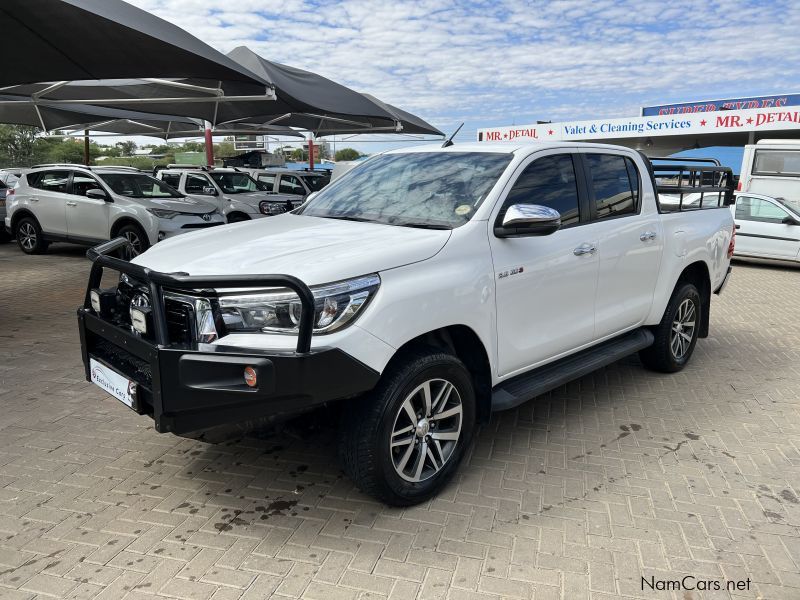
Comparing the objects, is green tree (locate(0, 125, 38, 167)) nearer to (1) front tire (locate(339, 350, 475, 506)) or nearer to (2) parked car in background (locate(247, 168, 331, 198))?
(2) parked car in background (locate(247, 168, 331, 198))

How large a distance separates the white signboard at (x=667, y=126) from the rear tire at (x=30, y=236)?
49.3 feet

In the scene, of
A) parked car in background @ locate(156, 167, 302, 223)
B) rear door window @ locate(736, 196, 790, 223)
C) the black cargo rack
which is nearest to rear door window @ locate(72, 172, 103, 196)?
parked car in background @ locate(156, 167, 302, 223)

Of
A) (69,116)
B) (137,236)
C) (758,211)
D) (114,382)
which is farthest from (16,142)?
(114,382)

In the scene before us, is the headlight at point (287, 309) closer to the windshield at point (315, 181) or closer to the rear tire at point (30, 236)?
the rear tire at point (30, 236)

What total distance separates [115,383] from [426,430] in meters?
1.58

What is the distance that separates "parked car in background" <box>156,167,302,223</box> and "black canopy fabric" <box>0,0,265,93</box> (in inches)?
146

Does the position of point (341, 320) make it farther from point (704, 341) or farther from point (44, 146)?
point (44, 146)

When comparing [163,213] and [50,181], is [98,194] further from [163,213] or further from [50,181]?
[50,181]

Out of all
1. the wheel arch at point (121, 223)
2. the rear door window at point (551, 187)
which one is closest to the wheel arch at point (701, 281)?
the rear door window at point (551, 187)

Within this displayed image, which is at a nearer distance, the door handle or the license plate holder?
the license plate holder

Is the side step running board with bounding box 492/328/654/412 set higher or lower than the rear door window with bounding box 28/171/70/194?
lower

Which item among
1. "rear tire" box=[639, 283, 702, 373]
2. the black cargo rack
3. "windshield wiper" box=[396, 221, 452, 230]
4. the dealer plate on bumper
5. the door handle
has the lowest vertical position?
"rear tire" box=[639, 283, 702, 373]

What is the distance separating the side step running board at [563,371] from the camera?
354 cm

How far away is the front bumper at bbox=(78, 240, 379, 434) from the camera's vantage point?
102 inches
